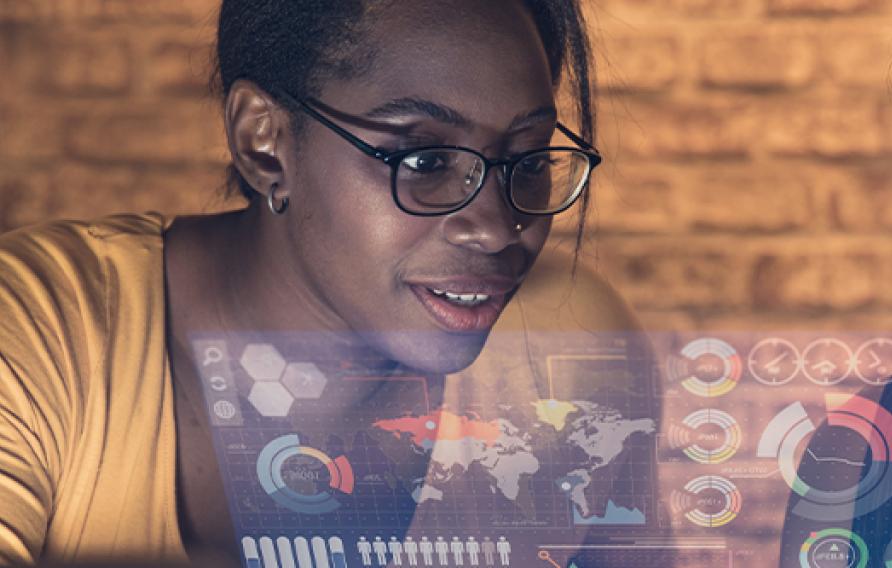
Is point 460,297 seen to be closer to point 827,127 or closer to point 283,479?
point 283,479

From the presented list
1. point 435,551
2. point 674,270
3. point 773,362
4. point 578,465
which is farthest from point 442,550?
point 674,270

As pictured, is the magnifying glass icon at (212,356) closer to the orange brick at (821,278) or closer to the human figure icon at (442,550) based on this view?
the human figure icon at (442,550)

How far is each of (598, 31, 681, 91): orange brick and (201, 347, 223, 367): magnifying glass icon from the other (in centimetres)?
86

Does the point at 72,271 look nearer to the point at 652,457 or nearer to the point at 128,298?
the point at 128,298

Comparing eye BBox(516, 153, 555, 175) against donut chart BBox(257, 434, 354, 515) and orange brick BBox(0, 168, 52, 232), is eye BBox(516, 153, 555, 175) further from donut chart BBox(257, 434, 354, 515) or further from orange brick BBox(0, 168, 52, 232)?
orange brick BBox(0, 168, 52, 232)

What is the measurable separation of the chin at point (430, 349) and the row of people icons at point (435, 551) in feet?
0.71

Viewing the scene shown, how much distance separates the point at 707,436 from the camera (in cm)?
92

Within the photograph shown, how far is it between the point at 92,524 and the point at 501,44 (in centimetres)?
58

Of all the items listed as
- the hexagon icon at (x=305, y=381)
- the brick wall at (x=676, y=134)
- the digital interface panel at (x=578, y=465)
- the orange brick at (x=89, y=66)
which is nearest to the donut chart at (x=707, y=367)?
the digital interface panel at (x=578, y=465)

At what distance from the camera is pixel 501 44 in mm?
1035

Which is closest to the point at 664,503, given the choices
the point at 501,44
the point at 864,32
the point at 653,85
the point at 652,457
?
the point at 652,457

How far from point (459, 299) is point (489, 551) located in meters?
0.27

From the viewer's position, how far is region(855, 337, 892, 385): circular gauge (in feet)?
3.09

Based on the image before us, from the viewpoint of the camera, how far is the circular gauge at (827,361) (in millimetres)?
945
